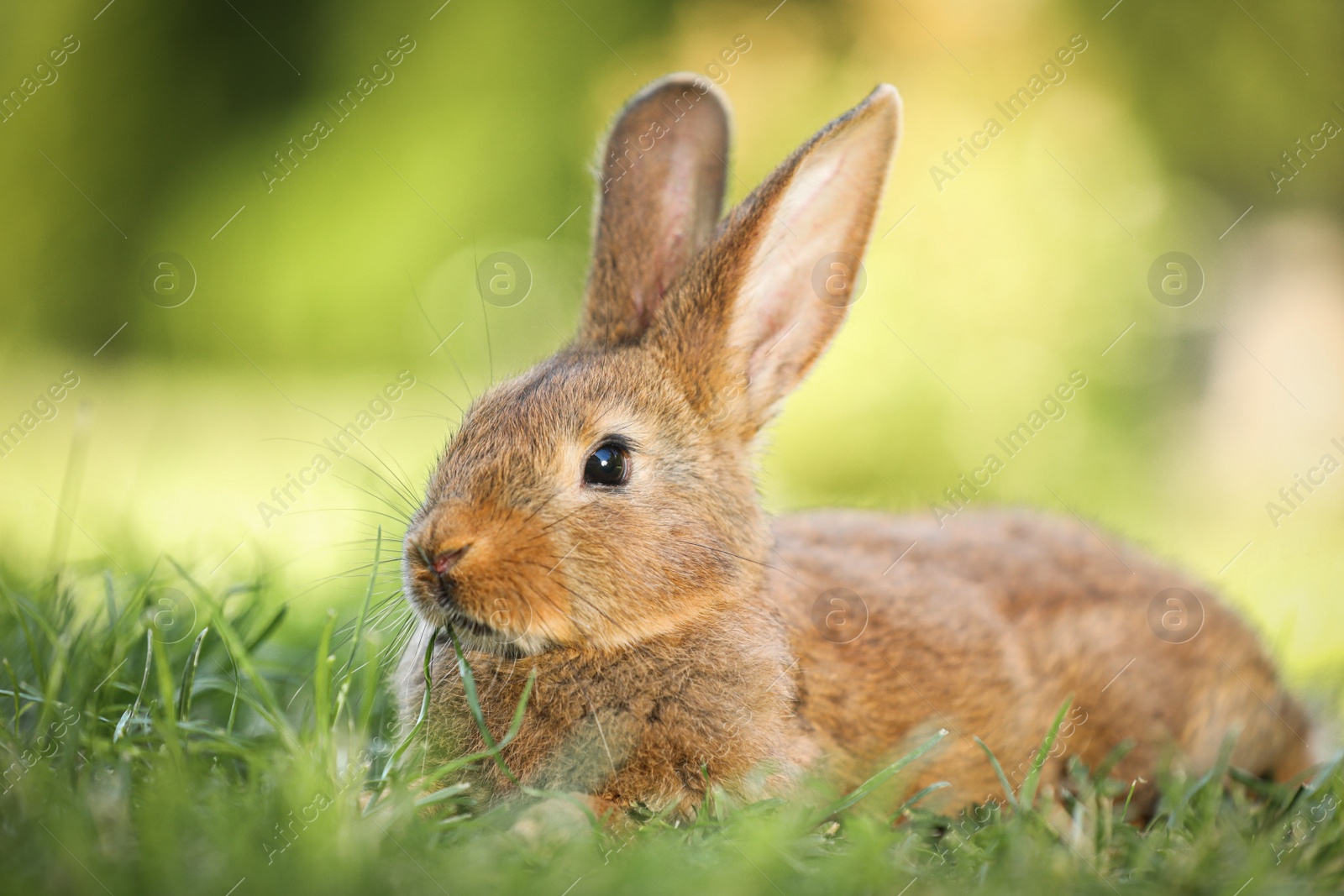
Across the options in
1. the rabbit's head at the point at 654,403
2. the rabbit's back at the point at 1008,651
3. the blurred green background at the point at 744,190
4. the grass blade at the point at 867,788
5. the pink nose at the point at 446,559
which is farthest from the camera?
the blurred green background at the point at 744,190

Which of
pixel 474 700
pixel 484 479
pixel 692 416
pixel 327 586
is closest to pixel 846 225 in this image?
pixel 692 416

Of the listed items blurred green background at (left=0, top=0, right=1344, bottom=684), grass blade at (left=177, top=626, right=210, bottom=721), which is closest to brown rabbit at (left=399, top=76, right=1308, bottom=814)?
grass blade at (left=177, top=626, right=210, bottom=721)

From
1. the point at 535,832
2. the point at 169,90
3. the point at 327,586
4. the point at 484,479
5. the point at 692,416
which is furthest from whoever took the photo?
the point at 169,90

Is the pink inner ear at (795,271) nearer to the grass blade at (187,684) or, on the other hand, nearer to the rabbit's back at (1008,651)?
the rabbit's back at (1008,651)

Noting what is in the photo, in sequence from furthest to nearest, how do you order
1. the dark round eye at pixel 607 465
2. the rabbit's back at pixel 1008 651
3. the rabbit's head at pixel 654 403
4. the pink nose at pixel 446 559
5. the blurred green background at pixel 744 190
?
1. the blurred green background at pixel 744 190
2. the rabbit's back at pixel 1008 651
3. the dark round eye at pixel 607 465
4. the rabbit's head at pixel 654 403
5. the pink nose at pixel 446 559

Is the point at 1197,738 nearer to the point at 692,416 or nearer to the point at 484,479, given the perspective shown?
the point at 692,416

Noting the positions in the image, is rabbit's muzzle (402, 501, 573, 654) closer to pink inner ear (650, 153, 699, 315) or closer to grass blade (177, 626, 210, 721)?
grass blade (177, 626, 210, 721)

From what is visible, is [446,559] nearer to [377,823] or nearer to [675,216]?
[377,823]

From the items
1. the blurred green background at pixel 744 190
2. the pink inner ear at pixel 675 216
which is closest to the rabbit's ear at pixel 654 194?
the pink inner ear at pixel 675 216

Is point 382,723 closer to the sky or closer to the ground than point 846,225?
closer to the ground
